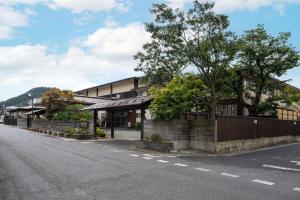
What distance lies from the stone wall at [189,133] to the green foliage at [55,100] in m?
25.4

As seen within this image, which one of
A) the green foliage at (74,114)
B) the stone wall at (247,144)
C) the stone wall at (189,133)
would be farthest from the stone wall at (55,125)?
the stone wall at (247,144)

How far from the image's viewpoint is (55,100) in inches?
1746

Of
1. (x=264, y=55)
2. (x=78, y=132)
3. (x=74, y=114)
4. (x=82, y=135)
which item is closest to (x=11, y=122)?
(x=74, y=114)

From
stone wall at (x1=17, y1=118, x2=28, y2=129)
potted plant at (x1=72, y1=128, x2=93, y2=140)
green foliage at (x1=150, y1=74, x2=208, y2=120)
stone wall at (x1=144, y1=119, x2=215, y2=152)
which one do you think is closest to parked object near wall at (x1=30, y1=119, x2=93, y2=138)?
potted plant at (x1=72, y1=128, x2=93, y2=140)

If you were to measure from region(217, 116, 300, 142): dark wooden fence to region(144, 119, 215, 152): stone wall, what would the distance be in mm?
634

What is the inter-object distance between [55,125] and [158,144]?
73.9 ft

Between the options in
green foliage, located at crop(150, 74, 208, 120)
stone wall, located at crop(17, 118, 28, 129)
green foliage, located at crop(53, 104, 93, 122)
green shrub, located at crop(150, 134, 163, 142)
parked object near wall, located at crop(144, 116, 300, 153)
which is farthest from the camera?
stone wall, located at crop(17, 118, 28, 129)

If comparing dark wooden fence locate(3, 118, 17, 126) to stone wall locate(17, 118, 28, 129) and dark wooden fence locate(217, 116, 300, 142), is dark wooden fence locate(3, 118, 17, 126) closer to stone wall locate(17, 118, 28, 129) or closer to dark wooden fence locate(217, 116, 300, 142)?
stone wall locate(17, 118, 28, 129)

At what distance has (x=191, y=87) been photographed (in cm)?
2302

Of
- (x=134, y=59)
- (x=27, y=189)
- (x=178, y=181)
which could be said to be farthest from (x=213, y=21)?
(x=27, y=189)

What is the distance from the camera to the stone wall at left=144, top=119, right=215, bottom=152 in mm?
20281

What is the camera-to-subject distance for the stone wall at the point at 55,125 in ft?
114

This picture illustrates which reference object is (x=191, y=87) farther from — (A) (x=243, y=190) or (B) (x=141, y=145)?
(A) (x=243, y=190)

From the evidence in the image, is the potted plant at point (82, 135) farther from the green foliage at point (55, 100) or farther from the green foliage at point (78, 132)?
the green foliage at point (55, 100)
